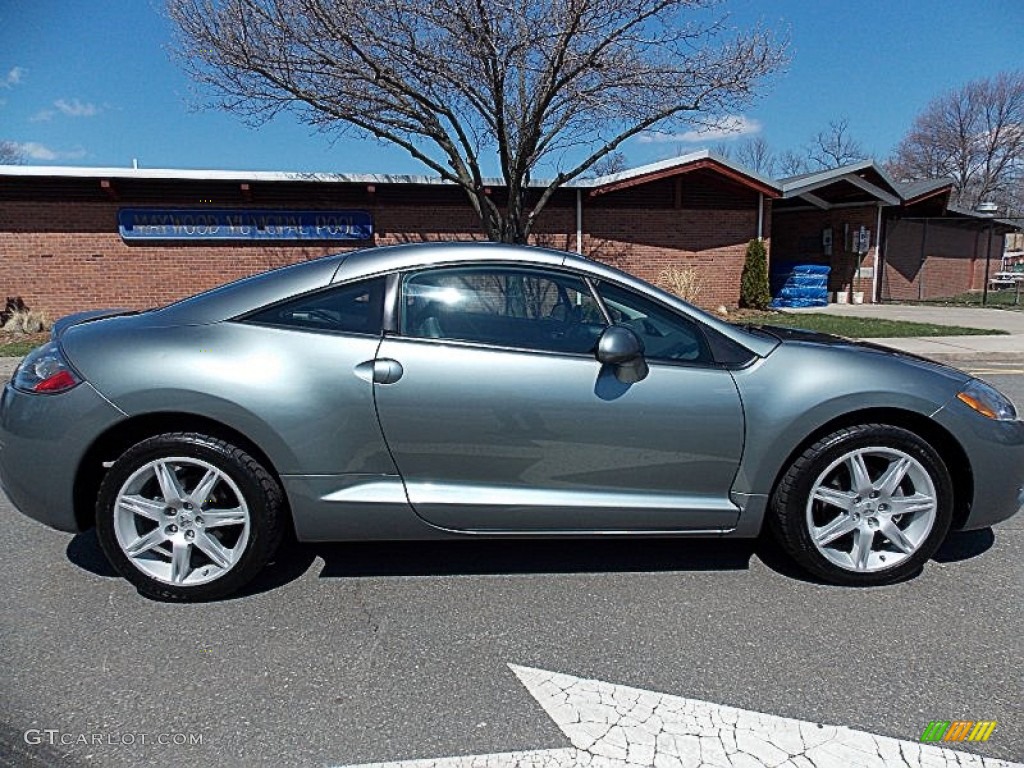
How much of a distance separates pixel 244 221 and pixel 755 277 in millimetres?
12203

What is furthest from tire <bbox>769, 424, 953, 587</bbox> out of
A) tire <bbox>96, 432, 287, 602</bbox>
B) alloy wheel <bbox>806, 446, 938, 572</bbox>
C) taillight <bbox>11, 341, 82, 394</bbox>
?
Result: taillight <bbox>11, 341, 82, 394</bbox>

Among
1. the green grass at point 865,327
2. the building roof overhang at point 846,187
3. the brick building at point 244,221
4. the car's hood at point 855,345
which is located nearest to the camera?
the car's hood at point 855,345

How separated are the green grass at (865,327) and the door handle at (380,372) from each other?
9266 millimetres

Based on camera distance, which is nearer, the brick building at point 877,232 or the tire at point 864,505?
the tire at point 864,505

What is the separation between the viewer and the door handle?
266cm

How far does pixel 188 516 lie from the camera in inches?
107

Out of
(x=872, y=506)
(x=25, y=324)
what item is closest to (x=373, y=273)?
(x=872, y=506)

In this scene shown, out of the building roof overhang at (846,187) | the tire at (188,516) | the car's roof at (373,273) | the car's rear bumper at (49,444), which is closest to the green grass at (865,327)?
the building roof overhang at (846,187)

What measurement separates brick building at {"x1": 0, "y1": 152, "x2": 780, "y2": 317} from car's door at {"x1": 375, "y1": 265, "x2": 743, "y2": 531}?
12.5 meters

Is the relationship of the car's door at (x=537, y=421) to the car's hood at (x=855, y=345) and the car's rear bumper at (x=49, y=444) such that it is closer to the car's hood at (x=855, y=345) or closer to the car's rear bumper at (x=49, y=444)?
the car's hood at (x=855, y=345)

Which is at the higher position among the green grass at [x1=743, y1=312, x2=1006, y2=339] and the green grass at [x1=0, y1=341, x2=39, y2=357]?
the green grass at [x1=743, y1=312, x2=1006, y2=339]

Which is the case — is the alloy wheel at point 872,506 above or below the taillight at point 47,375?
below

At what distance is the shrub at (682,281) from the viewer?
15.0 meters
